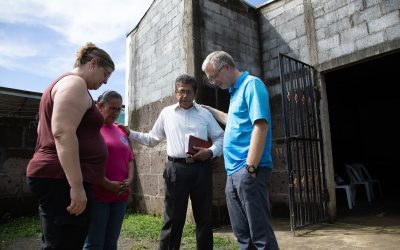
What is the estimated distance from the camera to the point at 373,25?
4086 millimetres

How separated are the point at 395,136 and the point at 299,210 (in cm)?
679

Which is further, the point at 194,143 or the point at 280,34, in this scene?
the point at 280,34

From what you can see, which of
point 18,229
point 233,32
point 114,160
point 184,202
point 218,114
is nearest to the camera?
point 114,160

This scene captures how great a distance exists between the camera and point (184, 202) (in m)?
2.57

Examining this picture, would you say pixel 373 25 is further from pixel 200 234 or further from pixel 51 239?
pixel 51 239

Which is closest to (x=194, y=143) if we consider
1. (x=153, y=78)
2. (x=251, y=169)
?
(x=251, y=169)

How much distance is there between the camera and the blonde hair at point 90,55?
1.65 meters

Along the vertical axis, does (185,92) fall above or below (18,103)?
below

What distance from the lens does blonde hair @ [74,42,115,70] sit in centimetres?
165

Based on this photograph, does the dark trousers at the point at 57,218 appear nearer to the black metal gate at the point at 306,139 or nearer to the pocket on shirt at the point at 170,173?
the pocket on shirt at the point at 170,173

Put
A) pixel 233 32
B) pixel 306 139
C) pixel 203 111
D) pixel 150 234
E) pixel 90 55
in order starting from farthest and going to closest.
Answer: pixel 233 32, pixel 306 139, pixel 150 234, pixel 203 111, pixel 90 55

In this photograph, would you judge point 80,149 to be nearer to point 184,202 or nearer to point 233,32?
point 184,202

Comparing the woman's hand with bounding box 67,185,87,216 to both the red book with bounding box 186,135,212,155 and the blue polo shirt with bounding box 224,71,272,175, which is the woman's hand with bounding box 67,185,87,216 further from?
the red book with bounding box 186,135,212,155

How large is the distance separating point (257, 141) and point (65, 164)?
3.48ft
